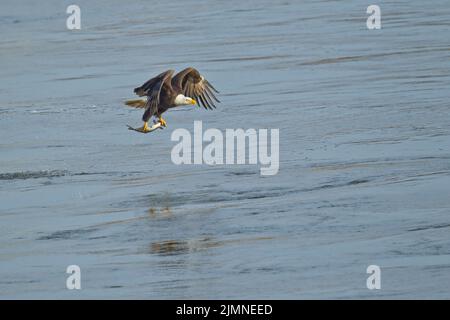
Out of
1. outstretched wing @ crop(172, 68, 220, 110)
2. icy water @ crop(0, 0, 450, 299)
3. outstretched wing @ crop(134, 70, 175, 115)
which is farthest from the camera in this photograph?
outstretched wing @ crop(172, 68, 220, 110)

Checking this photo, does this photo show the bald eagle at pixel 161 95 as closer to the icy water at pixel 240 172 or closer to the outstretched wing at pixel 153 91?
the outstretched wing at pixel 153 91

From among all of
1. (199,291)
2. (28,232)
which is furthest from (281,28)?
(199,291)

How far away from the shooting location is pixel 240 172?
39.1 feet

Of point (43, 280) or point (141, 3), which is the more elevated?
point (141, 3)

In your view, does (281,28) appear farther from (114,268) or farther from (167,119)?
(114,268)

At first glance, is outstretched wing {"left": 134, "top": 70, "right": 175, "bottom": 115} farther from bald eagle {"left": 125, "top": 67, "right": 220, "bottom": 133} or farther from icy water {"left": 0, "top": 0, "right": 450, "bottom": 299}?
icy water {"left": 0, "top": 0, "right": 450, "bottom": 299}

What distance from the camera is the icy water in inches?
355

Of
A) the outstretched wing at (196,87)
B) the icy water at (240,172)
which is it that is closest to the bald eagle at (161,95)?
the outstretched wing at (196,87)

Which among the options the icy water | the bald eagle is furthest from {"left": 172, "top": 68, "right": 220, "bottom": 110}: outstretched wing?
the icy water

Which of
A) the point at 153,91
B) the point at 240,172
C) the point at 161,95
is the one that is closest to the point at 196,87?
the point at 161,95

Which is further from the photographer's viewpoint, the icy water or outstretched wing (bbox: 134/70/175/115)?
outstretched wing (bbox: 134/70/175/115)

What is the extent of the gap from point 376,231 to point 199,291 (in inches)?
68.8

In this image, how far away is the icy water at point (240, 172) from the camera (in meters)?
9.02

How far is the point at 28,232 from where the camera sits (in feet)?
33.9
